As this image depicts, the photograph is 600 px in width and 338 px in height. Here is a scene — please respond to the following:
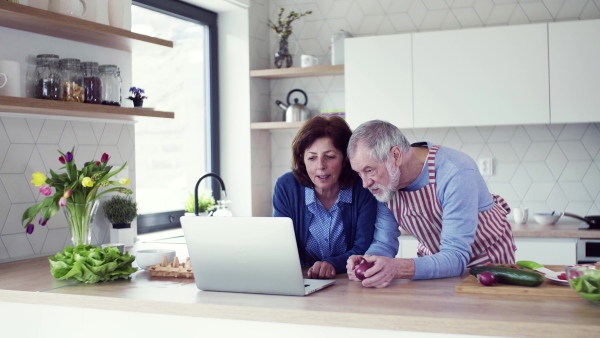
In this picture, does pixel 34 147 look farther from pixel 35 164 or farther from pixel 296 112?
pixel 296 112

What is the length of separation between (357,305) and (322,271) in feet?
1.64

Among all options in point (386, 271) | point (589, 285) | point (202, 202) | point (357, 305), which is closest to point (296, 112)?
point (202, 202)

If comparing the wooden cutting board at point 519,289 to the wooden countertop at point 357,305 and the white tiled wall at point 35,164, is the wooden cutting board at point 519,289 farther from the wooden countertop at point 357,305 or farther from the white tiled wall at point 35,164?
the white tiled wall at point 35,164

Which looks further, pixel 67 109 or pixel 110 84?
pixel 110 84

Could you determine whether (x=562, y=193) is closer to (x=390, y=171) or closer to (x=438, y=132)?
(x=438, y=132)

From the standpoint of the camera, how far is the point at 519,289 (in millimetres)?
2102

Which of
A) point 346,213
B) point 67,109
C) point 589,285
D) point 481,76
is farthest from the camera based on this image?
point 481,76

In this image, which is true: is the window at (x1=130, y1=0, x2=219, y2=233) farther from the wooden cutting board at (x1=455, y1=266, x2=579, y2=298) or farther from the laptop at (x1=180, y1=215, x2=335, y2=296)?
the wooden cutting board at (x1=455, y1=266, x2=579, y2=298)

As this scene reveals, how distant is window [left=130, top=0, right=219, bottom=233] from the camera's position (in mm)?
4527

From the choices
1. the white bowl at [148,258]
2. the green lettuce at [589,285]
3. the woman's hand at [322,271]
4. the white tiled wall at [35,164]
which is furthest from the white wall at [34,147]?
the green lettuce at [589,285]

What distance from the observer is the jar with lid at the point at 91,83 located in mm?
3193

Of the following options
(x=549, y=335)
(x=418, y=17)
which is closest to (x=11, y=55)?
(x=549, y=335)

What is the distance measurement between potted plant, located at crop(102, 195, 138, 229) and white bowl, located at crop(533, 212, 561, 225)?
7.90ft

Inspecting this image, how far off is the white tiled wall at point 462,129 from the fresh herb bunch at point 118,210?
1.68 meters
